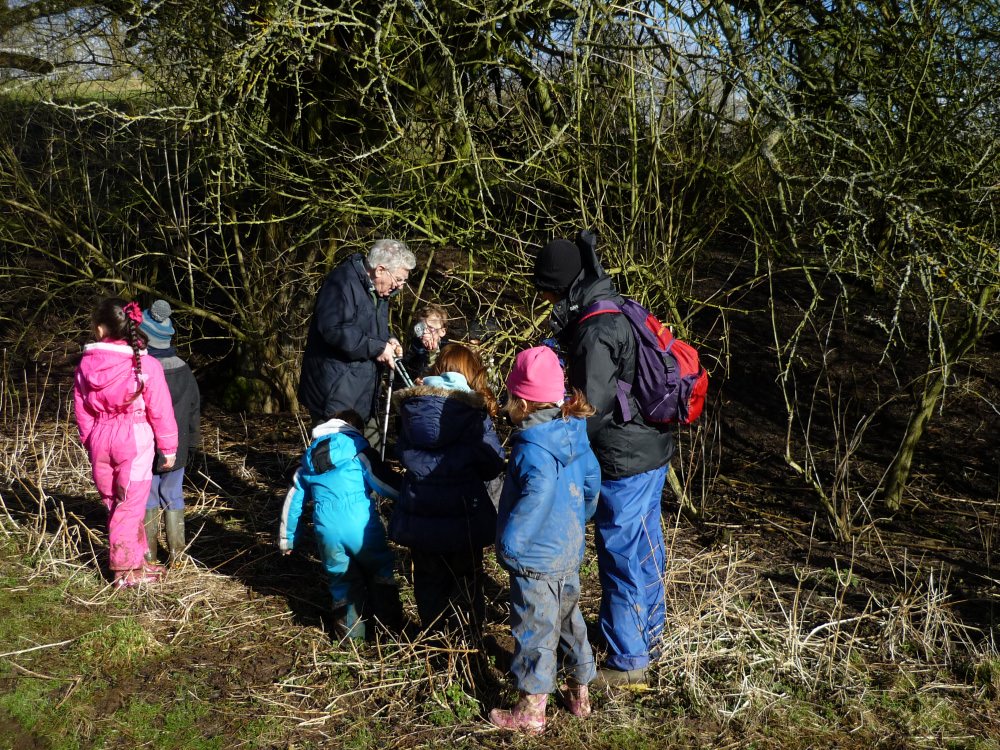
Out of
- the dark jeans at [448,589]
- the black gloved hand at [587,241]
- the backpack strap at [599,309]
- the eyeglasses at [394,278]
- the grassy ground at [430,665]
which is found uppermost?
the black gloved hand at [587,241]

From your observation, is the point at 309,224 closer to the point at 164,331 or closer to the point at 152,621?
the point at 164,331

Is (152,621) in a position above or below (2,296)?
below

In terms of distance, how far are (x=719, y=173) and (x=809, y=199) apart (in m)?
0.84

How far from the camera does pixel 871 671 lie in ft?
12.3

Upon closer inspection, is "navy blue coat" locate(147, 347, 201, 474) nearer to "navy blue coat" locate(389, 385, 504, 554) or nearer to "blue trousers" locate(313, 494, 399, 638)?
"blue trousers" locate(313, 494, 399, 638)

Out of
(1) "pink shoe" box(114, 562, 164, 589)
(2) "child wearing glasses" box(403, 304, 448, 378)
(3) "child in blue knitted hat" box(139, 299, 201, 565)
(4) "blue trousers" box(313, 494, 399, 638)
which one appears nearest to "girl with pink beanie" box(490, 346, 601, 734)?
(4) "blue trousers" box(313, 494, 399, 638)

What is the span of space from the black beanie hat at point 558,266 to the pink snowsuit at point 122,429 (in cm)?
214

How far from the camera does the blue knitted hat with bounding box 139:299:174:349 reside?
4527mm

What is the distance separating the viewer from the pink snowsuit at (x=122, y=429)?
4.28m

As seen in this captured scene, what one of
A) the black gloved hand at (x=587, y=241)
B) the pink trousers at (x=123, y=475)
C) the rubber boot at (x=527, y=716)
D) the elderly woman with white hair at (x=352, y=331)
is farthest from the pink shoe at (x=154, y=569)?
the black gloved hand at (x=587, y=241)

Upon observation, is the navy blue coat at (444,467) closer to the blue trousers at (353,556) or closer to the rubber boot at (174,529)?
the blue trousers at (353,556)

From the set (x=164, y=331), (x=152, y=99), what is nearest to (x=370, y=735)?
(x=164, y=331)

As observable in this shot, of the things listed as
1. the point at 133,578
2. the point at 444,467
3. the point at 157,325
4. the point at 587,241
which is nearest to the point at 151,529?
the point at 133,578

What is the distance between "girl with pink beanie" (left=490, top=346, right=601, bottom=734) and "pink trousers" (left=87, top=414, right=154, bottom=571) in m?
2.13
